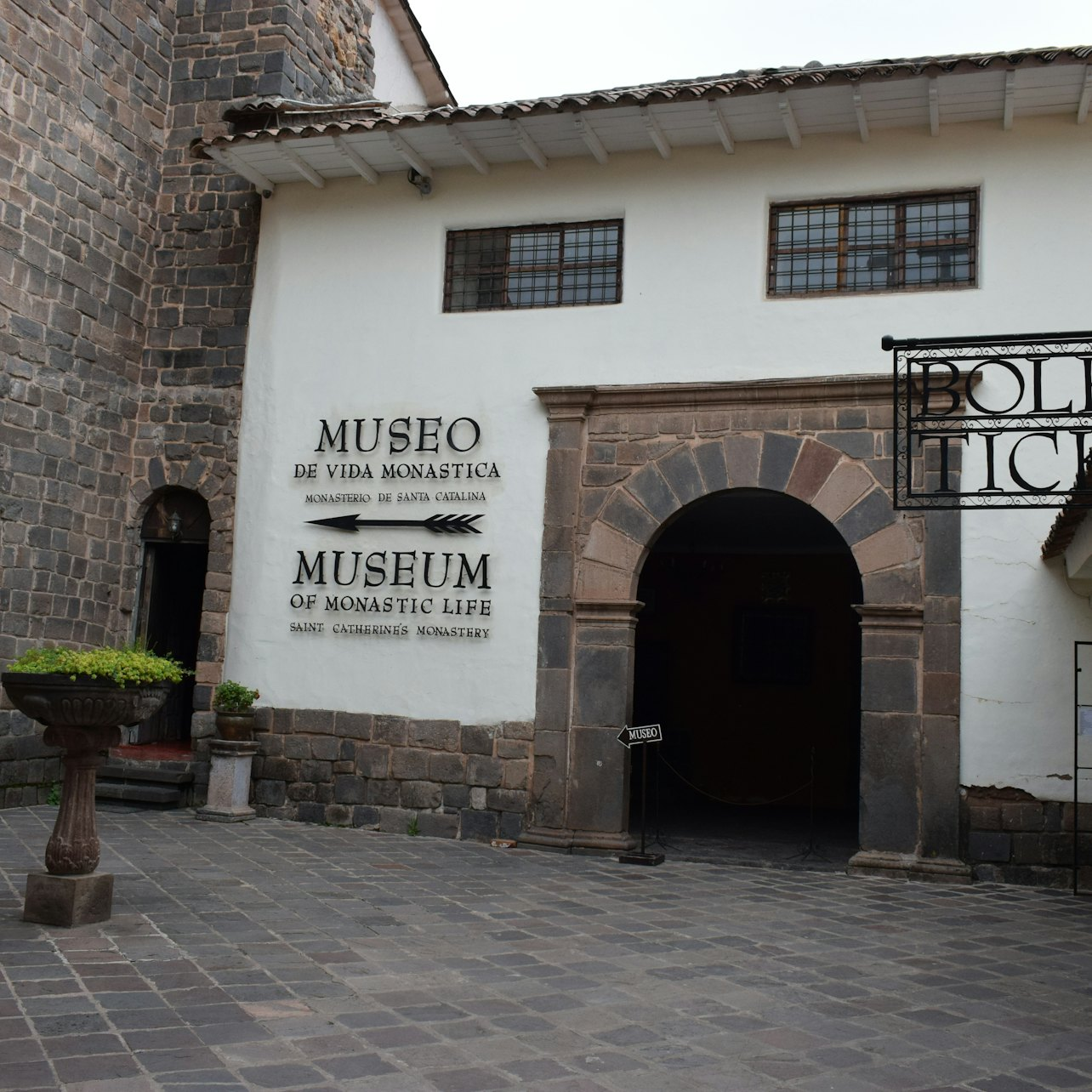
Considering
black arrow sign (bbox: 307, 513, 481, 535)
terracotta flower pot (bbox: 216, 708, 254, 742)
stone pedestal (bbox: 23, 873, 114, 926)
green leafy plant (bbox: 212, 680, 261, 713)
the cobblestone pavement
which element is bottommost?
the cobblestone pavement

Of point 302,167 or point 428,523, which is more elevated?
point 302,167

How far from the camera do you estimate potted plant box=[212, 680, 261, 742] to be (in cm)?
924

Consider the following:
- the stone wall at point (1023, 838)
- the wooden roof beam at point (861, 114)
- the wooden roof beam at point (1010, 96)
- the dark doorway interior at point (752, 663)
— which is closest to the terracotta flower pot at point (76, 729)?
the stone wall at point (1023, 838)

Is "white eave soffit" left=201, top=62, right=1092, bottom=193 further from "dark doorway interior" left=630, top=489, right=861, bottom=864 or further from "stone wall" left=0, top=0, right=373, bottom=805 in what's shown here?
"dark doorway interior" left=630, top=489, right=861, bottom=864

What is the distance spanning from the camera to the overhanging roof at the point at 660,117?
25.7ft

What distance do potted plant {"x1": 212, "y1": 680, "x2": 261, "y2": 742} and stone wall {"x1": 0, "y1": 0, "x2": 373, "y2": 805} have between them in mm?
460

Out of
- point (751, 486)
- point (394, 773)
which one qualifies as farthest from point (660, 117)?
point (394, 773)

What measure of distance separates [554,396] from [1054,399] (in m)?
3.51

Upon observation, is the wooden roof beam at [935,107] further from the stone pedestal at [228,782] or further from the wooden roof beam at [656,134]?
the stone pedestal at [228,782]

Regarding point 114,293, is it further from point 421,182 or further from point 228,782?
point 228,782

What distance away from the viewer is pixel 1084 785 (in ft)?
25.2

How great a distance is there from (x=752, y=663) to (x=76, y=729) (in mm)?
9201

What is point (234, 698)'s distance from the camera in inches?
365

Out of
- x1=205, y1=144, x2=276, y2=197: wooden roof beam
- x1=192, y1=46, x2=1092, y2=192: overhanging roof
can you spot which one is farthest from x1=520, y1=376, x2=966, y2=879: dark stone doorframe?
x1=205, y1=144, x2=276, y2=197: wooden roof beam
